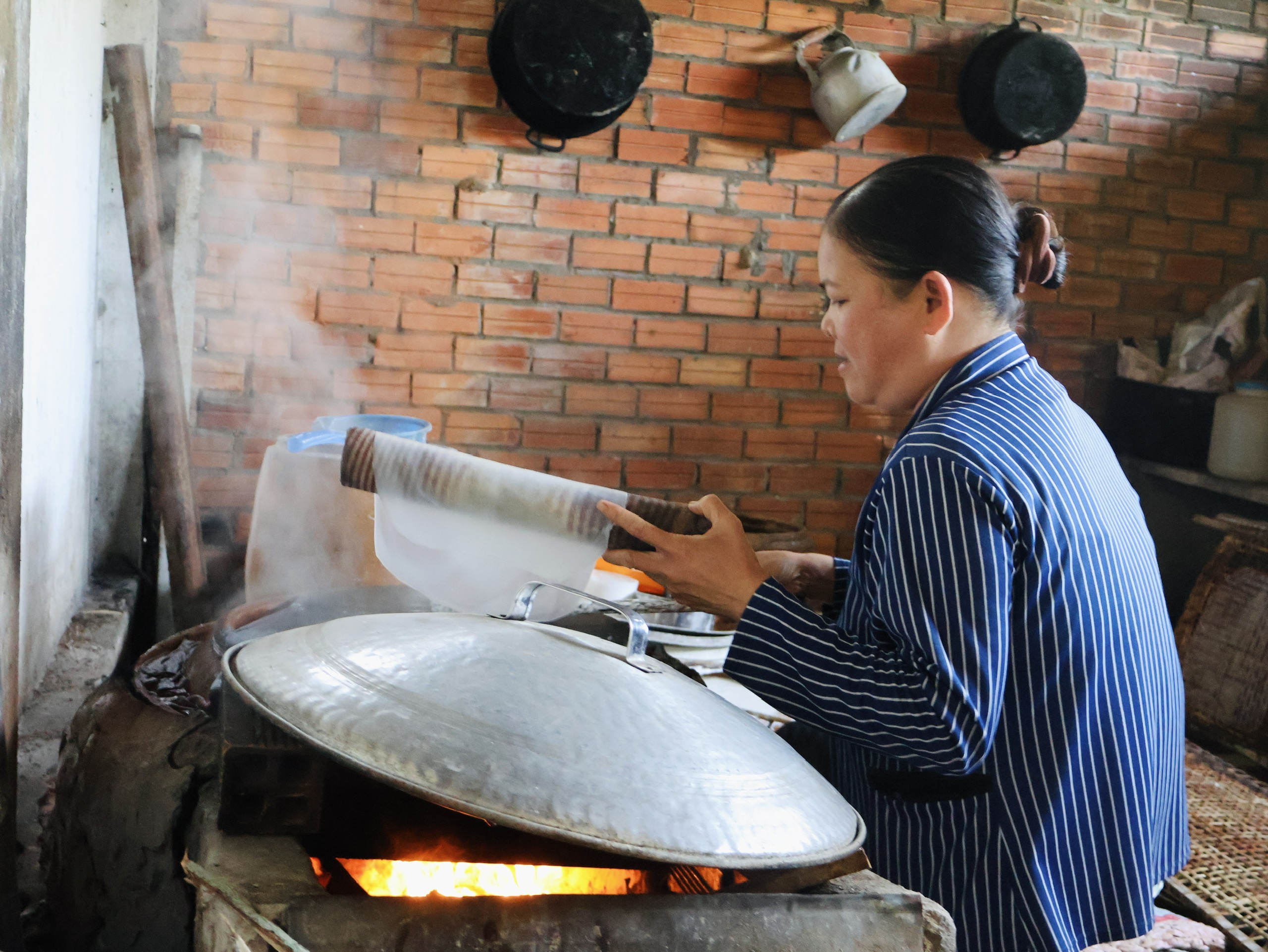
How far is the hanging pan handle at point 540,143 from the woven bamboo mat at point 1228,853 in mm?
2463

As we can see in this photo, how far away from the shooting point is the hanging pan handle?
9.92ft

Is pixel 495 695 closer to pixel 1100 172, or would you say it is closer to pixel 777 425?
pixel 777 425

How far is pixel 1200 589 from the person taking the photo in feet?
10.1

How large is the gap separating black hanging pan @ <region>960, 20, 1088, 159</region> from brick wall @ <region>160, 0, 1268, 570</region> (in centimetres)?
11

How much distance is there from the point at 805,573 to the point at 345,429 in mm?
1383

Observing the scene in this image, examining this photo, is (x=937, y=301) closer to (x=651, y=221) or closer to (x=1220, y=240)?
(x=651, y=221)

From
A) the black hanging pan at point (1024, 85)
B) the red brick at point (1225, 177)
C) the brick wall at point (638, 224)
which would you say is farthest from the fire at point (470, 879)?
the red brick at point (1225, 177)

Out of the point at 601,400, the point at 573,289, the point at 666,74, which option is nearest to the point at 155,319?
the point at 573,289

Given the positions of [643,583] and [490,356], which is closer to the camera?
[643,583]

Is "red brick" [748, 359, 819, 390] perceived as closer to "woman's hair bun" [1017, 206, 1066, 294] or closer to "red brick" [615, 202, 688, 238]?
Result: "red brick" [615, 202, 688, 238]

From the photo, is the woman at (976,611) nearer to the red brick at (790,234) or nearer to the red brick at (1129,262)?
the red brick at (790,234)

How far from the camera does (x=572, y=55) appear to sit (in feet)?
9.25

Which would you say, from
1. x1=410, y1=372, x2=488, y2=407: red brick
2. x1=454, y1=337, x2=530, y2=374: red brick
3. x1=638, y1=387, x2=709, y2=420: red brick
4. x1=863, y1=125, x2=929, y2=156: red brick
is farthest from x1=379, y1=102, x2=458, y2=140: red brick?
x1=863, y1=125, x2=929, y2=156: red brick

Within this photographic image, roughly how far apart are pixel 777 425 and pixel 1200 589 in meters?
1.40
